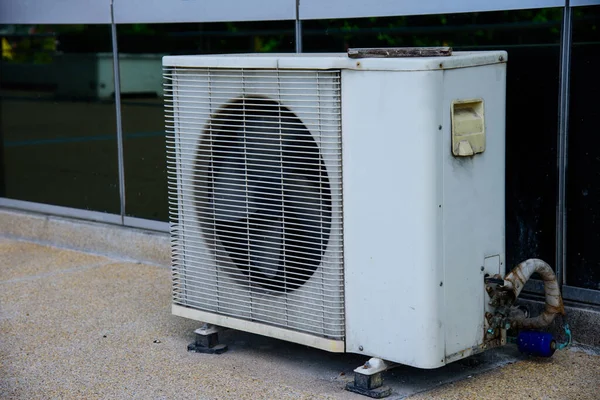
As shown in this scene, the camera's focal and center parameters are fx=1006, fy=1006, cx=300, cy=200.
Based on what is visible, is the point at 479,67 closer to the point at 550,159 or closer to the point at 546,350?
the point at 550,159

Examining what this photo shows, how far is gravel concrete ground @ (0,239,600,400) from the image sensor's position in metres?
4.16

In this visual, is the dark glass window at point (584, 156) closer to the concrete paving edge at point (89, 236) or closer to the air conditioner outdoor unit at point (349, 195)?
the air conditioner outdoor unit at point (349, 195)

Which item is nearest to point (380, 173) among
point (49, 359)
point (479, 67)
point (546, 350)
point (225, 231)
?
point (479, 67)

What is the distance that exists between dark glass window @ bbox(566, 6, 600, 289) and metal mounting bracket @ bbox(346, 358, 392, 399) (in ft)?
4.00

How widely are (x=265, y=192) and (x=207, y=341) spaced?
33.0 inches

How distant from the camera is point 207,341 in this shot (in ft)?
15.4

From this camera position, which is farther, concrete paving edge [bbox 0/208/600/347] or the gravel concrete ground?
concrete paving edge [bbox 0/208/600/347]

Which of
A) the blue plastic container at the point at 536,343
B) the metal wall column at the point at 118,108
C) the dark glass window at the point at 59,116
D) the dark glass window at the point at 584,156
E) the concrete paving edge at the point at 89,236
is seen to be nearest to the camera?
the blue plastic container at the point at 536,343

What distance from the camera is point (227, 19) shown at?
6.02 meters

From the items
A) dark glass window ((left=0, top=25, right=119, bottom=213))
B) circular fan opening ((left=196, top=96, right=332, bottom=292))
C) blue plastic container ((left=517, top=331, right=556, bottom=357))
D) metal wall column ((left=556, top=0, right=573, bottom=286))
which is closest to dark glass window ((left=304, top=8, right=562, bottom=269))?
metal wall column ((left=556, top=0, right=573, bottom=286))

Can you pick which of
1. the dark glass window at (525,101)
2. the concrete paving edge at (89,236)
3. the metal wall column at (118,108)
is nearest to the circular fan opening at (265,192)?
the dark glass window at (525,101)

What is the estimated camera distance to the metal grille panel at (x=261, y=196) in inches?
162

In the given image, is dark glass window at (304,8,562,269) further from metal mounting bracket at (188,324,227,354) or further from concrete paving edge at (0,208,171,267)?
concrete paving edge at (0,208,171,267)

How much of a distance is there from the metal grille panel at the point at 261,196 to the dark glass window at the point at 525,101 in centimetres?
120
